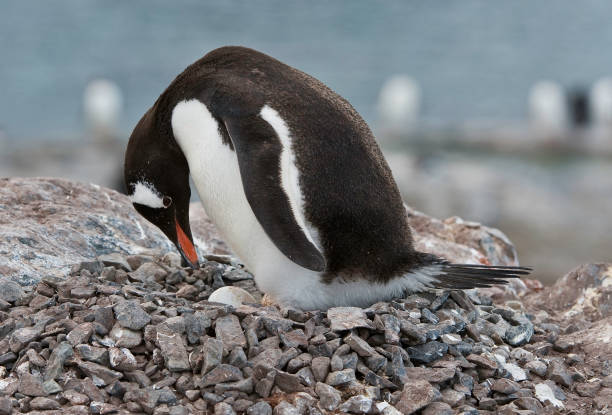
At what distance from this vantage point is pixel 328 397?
2.51 metres

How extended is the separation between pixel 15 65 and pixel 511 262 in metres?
29.2

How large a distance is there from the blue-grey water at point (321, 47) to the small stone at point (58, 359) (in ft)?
65.1

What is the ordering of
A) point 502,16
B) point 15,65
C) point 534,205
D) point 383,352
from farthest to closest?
point 502,16, point 15,65, point 534,205, point 383,352

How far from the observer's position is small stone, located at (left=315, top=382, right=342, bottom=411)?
250 cm

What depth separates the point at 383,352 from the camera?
2.79 m

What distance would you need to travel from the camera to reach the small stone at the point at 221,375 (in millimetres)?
2537

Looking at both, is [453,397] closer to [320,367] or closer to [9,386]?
[320,367]

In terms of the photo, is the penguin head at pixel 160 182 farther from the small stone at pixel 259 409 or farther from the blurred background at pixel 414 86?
the blurred background at pixel 414 86

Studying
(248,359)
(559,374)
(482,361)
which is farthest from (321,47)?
(248,359)

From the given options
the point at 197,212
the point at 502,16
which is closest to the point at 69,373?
the point at 197,212

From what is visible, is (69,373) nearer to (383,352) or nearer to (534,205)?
(383,352)

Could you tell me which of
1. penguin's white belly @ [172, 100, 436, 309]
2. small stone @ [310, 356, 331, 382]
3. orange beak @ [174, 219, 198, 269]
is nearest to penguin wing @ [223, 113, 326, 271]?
penguin's white belly @ [172, 100, 436, 309]

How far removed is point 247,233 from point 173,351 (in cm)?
75

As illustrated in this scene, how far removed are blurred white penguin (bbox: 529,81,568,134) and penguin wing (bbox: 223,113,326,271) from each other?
68.2 feet
